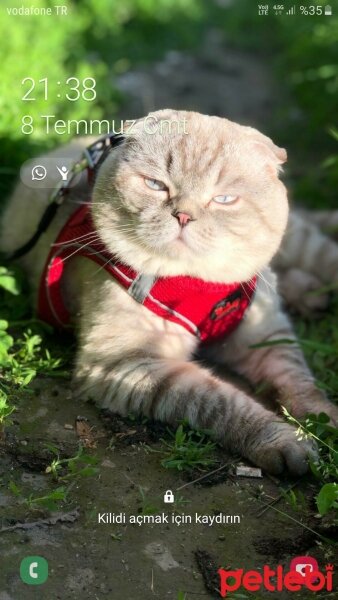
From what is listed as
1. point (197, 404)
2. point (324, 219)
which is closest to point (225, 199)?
point (197, 404)

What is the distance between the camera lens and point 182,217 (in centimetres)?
257

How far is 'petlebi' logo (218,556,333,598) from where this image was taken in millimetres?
2180

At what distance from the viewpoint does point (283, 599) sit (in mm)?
2145

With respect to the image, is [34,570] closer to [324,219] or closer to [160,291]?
[160,291]

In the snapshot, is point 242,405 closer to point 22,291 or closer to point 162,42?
point 22,291

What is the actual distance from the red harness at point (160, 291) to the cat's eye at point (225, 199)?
328 millimetres

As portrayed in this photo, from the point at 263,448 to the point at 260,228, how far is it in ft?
2.51

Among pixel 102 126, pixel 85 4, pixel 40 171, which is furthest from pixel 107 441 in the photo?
pixel 85 4

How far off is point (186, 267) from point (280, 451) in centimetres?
71

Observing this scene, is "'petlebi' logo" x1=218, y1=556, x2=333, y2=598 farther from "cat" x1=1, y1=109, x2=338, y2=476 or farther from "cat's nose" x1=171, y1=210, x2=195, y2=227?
"cat's nose" x1=171, y1=210, x2=195, y2=227

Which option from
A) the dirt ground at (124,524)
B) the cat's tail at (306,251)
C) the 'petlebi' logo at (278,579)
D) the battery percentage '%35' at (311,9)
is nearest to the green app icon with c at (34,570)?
the dirt ground at (124,524)

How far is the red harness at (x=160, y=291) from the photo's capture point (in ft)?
9.34

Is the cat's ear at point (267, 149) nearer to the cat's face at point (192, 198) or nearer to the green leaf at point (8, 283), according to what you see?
the cat's face at point (192, 198)

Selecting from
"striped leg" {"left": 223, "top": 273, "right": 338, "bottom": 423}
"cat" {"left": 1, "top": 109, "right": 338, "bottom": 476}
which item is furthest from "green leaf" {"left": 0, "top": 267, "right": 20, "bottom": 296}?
"striped leg" {"left": 223, "top": 273, "right": 338, "bottom": 423}
